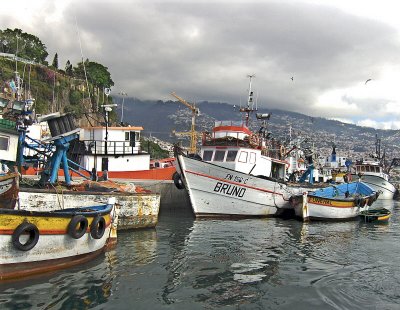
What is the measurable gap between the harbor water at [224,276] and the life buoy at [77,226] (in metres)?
1.00

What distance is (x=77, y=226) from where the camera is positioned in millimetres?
10469

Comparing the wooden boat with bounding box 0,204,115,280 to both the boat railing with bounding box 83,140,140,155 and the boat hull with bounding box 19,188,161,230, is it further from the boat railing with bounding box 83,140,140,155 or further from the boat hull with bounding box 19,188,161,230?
the boat railing with bounding box 83,140,140,155

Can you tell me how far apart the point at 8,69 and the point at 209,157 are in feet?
161

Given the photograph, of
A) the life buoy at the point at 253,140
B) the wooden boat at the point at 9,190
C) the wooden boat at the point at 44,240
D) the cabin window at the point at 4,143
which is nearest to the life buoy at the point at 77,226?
the wooden boat at the point at 44,240

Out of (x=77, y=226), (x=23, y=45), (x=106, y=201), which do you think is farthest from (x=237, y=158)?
(x=23, y=45)

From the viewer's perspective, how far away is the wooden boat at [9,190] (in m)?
10.9

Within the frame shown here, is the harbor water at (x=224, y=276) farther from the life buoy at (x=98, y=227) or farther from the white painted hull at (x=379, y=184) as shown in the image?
the white painted hull at (x=379, y=184)

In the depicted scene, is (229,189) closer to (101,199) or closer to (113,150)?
(101,199)

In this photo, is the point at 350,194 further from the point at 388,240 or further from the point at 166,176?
the point at 166,176

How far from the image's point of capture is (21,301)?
26.1 ft

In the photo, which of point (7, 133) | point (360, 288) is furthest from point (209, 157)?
point (360, 288)

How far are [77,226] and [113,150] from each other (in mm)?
17986

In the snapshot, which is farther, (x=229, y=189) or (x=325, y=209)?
(x=325, y=209)

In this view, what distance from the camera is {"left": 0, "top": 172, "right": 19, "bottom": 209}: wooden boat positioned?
10.9 metres
